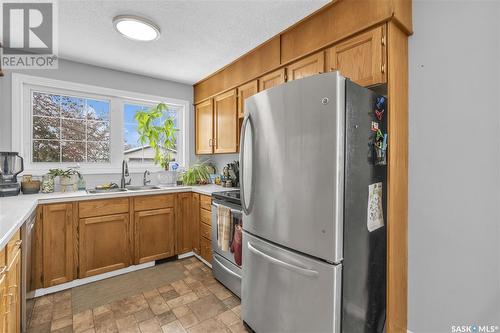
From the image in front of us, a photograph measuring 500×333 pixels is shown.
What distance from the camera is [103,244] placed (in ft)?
8.32

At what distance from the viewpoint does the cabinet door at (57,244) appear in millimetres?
2242

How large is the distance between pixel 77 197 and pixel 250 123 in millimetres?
1899

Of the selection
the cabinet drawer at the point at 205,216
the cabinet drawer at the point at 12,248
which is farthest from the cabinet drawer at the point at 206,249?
the cabinet drawer at the point at 12,248

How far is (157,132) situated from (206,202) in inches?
49.3

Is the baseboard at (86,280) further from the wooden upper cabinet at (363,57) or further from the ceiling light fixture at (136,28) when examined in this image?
the wooden upper cabinet at (363,57)

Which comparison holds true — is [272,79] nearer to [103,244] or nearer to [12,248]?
[12,248]

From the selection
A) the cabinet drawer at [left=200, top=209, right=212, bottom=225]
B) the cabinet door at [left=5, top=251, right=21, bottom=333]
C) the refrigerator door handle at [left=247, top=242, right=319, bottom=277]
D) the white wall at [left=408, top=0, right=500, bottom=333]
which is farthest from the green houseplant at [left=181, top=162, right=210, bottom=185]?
the white wall at [left=408, top=0, right=500, bottom=333]

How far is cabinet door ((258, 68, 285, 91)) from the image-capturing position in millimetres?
2230

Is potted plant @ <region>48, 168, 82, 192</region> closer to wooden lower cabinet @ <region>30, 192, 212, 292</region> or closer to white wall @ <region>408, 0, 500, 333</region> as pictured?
wooden lower cabinet @ <region>30, 192, 212, 292</region>

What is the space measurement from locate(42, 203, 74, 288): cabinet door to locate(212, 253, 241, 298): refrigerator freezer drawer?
1403 mm

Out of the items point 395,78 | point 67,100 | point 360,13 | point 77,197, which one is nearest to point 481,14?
point 395,78

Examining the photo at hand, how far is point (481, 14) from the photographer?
1387 mm

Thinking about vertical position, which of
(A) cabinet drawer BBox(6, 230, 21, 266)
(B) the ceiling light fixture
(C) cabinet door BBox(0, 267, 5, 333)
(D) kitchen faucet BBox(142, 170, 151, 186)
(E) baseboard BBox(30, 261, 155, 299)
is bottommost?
(E) baseboard BBox(30, 261, 155, 299)

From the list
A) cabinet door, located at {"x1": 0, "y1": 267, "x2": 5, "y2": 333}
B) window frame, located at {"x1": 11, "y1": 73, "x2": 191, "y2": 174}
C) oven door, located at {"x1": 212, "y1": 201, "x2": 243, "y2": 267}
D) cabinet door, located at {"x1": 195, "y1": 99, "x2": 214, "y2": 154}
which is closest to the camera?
cabinet door, located at {"x1": 0, "y1": 267, "x2": 5, "y2": 333}
